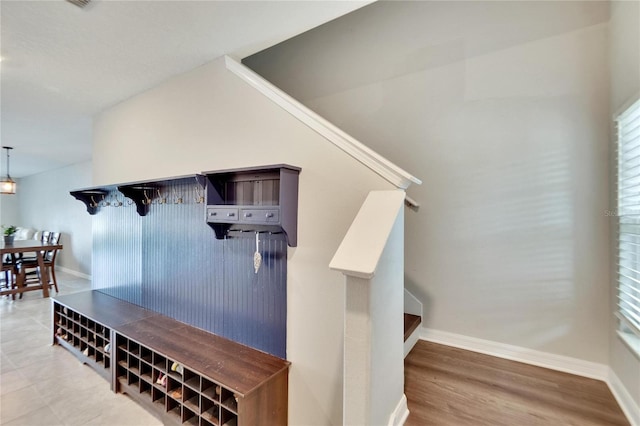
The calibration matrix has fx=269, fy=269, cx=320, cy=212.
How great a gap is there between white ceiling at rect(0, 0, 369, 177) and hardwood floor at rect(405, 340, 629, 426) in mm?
2419

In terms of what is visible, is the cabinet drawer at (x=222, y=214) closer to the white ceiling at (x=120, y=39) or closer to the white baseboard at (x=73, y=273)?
the white ceiling at (x=120, y=39)

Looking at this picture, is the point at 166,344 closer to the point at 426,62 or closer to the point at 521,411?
the point at 521,411

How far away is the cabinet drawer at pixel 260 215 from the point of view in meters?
1.67

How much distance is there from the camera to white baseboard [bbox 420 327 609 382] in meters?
1.74

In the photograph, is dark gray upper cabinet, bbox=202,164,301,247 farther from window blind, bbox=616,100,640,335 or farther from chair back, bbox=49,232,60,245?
chair back, bbox=49,232,60,245

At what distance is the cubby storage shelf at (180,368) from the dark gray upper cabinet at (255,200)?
2.78ft

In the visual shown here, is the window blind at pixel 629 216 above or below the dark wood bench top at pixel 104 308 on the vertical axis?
above

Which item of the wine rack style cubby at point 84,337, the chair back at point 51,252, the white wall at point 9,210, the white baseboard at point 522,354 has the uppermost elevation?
the white wall at point 9,210

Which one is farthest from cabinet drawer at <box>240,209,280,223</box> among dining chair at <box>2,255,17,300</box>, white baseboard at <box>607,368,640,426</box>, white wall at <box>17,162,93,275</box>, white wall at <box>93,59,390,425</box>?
dining chair at <box>2,255,17,300</box>

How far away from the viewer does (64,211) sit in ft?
22.2

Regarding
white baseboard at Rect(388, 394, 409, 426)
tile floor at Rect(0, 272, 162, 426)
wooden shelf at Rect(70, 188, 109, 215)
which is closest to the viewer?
white baseboard at Rect(388, 394, 409, 426)

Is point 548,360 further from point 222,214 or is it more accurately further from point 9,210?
→ point 9,210

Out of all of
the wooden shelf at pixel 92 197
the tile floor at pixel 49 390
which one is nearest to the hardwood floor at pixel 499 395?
the tile floor at pixel 49 390

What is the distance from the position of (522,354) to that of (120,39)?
12.1ft
